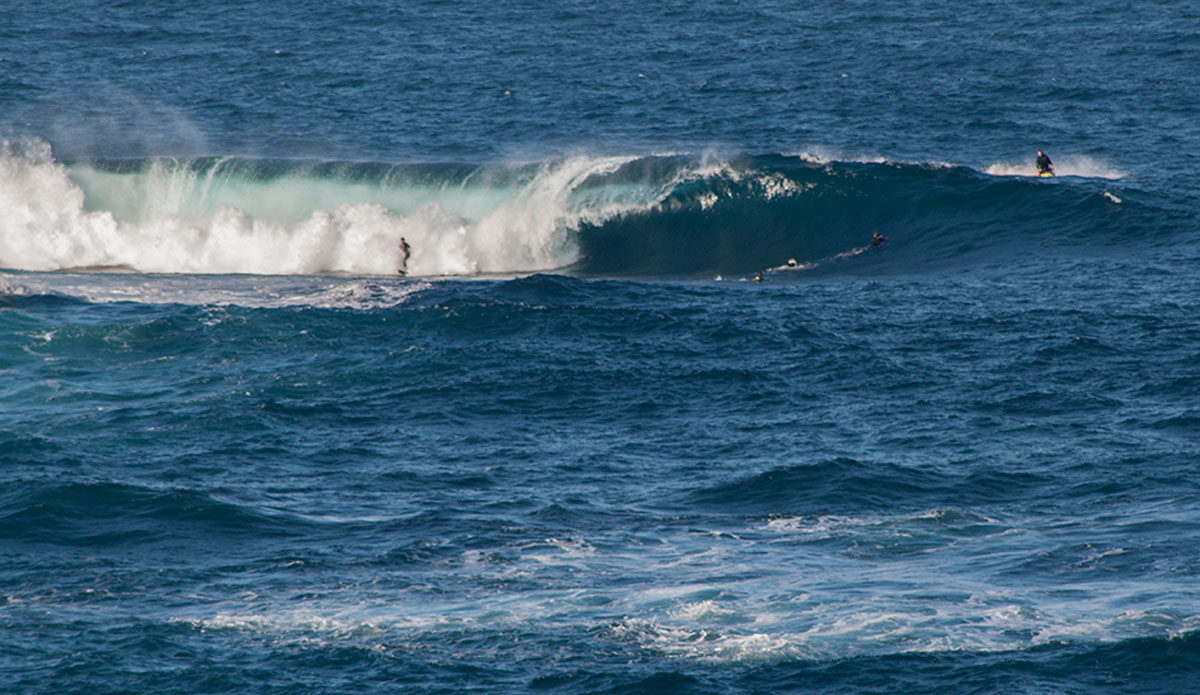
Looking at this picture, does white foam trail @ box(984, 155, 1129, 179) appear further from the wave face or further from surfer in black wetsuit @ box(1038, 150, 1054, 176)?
surfer in black wetsuit @ box(1038, 150, 1054, 176)

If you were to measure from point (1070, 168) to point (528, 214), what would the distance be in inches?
944

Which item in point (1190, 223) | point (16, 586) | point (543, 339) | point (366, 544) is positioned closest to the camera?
point (16, 586)

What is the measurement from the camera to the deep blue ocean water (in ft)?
81.4

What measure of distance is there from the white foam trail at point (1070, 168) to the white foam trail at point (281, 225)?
53.2ft

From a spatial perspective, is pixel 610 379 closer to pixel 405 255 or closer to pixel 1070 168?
pixel 405 255

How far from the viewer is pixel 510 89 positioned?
7988cm

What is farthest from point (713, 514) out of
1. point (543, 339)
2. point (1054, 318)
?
point (1054, 318)

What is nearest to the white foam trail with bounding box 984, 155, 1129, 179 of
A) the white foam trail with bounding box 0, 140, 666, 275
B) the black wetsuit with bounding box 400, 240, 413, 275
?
the white foam trail with bounding box 0, 140, 666, 275

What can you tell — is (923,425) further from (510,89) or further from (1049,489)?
(510,89)

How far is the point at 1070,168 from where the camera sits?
60.9 meters

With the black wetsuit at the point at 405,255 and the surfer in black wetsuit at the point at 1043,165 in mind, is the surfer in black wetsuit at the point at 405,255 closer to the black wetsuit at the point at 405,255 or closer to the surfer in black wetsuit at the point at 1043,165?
the black wetsuit at the point at 405,255

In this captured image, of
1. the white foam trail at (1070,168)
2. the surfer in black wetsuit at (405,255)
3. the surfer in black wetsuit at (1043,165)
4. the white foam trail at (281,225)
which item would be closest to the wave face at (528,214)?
the white foam trail at (281,225)

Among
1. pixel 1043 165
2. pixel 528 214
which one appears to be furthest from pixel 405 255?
pixel 1043 165

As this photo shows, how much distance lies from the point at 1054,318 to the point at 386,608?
82.2ft
